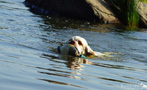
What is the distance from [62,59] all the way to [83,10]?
26.7ft

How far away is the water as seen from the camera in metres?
3.63

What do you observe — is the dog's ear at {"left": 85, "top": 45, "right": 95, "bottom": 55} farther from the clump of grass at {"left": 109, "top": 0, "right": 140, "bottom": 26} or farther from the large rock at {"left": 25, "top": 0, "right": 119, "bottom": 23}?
the clump of grass at {"left": 109, "top": 0, "right": 140, "bottom": 26}

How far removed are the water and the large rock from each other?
2.95 feet

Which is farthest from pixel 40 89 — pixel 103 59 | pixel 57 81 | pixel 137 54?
pixel 137 54

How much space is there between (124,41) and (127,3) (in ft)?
17.1

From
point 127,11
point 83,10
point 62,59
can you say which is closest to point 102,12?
point 83,10

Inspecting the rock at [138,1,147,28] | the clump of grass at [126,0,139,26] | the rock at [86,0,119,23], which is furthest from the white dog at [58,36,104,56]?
the rock at [138,1,147,28]

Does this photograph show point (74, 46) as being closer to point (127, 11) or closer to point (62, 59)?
point (62, 59)

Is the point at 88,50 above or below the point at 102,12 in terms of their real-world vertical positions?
below

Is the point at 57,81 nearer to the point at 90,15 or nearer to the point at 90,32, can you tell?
the point at 90,32

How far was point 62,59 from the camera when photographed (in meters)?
6.13

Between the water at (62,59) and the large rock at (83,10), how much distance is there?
900 mm

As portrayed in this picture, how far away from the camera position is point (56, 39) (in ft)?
29.6

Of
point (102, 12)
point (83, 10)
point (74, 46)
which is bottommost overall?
point (74, 46)
